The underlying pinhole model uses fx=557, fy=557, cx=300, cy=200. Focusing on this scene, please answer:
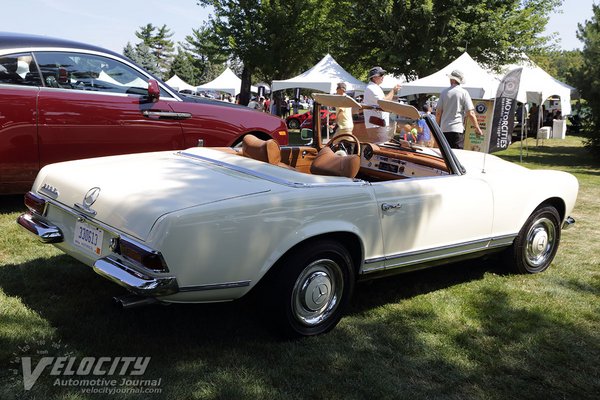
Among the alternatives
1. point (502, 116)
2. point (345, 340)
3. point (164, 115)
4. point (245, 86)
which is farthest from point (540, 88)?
point (345, 340)

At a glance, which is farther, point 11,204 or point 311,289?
point 11,204

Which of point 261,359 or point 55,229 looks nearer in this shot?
point 261,359

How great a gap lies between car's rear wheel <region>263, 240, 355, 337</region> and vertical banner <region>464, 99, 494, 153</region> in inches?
359

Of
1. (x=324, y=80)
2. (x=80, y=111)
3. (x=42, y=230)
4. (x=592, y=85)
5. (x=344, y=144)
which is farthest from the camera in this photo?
(x=324, y=80)

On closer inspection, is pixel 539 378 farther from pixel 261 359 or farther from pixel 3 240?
pixel 3 240

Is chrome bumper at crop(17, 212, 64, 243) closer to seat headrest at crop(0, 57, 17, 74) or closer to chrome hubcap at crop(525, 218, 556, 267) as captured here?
seat headrest at crop(0, 57, 17, 74)

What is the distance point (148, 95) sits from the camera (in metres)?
5.72

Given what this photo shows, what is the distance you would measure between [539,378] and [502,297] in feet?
3.77

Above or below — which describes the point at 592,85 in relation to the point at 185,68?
below

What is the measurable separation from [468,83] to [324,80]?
4.79m

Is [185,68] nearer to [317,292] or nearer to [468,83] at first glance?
[468,83]

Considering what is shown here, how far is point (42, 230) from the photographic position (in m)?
3.21

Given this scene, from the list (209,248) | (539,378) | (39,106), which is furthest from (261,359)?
(39,106)

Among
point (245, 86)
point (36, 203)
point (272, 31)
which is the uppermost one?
point (272, 31)
